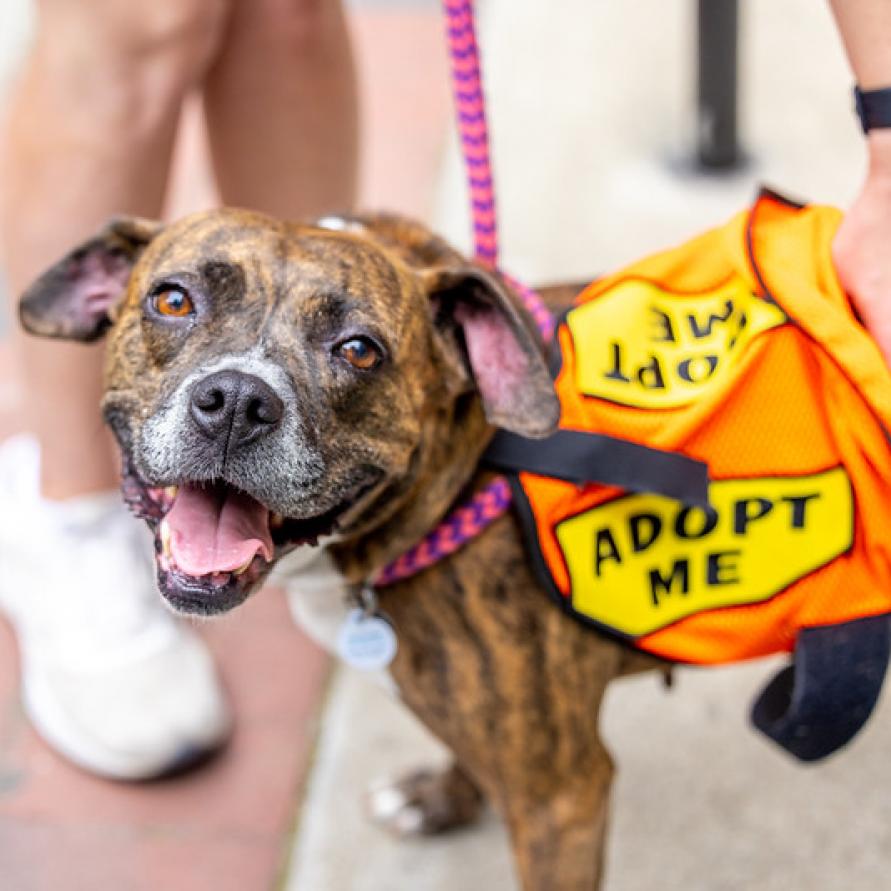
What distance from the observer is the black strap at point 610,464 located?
218cm

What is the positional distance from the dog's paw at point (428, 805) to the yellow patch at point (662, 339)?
1.08m

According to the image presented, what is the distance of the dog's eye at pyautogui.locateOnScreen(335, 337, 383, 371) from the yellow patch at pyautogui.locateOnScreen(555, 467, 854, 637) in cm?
39

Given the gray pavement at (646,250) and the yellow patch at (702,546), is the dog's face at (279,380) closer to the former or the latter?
the yellow patch at (702,546)

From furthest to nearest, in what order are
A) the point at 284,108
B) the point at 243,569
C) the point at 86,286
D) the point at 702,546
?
the point at 284,108 < the point at 86,286 < the point at 702,546 < the point at 243,569

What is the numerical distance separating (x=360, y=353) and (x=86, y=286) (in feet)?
1.82

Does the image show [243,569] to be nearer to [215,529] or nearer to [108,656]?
[215,529]

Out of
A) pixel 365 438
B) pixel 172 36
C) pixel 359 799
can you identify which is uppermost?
pixel 172 36

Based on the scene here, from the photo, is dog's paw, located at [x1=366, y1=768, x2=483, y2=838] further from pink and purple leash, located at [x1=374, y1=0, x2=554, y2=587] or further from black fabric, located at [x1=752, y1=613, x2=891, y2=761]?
black fabric, located at [x1=752, y1=613, x2=891, y2=761]

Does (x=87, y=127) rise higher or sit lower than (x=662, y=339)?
higher

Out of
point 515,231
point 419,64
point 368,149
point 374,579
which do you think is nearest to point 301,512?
point 374,579

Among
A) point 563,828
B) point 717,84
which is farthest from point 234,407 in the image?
point 717,84

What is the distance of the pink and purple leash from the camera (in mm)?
2305

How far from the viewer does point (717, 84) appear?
14.7ft

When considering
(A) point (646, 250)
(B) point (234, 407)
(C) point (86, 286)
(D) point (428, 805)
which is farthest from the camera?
(A) point (646, 250)
